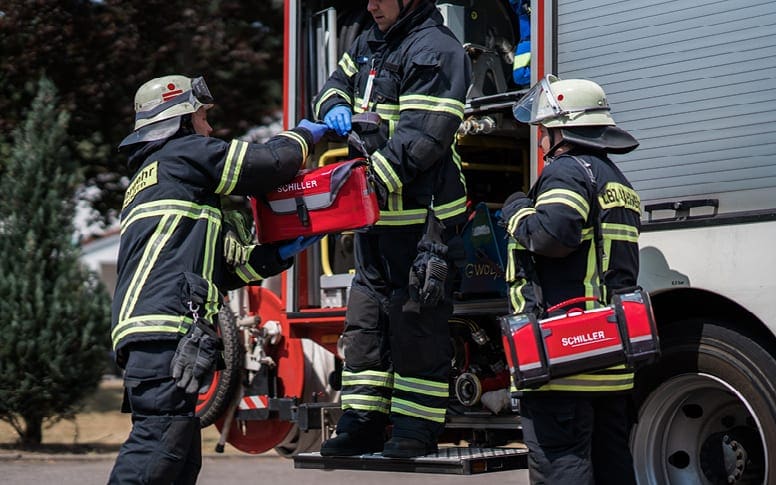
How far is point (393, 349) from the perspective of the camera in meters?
5.39

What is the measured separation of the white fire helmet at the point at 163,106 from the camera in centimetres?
504

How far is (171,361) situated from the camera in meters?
4.72

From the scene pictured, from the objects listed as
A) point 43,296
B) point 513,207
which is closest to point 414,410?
point 513,207

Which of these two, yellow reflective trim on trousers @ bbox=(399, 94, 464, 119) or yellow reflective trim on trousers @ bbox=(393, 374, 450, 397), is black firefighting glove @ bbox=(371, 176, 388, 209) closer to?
yellow reflective trim on trousers @ bbox=(399, 94, 464, 119)

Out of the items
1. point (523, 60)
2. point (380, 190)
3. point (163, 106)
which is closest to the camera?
point (163, 106)

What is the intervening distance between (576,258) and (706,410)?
1.19 m

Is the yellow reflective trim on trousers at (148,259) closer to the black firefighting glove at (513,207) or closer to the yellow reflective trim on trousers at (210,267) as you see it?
the yellow reflective trim on trousers at (210,267)

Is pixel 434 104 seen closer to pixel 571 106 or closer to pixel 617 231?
pixel 571 106

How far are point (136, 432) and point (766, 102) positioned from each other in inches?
112

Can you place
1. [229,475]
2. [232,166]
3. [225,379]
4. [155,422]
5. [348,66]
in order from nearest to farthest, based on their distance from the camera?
[155,422], [232,166], [348,66], [225,379], [229,475]

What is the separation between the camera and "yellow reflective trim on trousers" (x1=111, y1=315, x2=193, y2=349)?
15.6ft

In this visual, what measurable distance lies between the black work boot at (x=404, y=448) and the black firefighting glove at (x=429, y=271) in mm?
588

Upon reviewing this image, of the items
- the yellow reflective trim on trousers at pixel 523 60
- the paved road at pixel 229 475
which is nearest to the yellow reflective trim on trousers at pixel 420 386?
the yellow reflective trim on trousers at pixel 523 60

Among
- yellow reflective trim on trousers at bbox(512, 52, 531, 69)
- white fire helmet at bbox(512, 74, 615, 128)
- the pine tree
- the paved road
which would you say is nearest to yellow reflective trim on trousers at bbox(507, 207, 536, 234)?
white fire helmet at bbox(512, 74, 615, 128)
